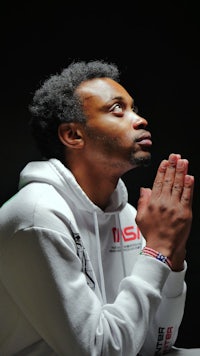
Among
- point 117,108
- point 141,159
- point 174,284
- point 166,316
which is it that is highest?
point 117,108

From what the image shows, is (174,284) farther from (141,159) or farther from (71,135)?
(71,135)

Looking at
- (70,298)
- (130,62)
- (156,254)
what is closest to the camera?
(70,298)

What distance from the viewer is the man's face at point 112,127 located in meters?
1.53

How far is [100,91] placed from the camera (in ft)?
5.30

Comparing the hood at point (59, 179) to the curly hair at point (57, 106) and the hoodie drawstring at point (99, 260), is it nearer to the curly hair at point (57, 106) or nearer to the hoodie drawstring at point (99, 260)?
the hoodie drawstring at point (99, 260)

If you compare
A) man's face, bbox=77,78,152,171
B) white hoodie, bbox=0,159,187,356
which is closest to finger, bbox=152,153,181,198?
man's face, bbox=77,78,152,171

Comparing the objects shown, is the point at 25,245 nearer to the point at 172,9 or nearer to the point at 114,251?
the point at 114,251

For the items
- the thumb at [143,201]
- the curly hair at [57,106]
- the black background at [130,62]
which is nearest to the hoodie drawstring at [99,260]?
the thumb at [143,201]

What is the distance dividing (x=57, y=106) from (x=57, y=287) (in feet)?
2.11

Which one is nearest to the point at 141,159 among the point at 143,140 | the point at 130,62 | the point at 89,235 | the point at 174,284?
the point at 143,140

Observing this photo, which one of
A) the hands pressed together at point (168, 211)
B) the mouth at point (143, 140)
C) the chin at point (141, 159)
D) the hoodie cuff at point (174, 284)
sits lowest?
the hoodie cuff at point (174, 284)

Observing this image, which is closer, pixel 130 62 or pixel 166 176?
pixel 166 176

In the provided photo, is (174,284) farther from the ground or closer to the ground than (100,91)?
closer to the ground

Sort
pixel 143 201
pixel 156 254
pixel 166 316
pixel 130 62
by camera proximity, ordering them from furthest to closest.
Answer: pixel 130 62 → pixel 166 316 → pixel 143 201 → pixel 156 254
